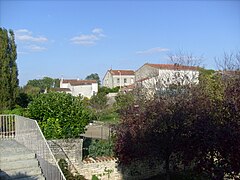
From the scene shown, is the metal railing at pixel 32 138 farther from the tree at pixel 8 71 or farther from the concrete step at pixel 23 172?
the tree at pixel 8 71

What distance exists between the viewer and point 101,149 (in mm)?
11070

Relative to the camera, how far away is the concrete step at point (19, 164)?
7434 mm

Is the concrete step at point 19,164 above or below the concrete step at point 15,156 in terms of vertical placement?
below

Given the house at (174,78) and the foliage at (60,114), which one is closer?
the foliage at (60,114)

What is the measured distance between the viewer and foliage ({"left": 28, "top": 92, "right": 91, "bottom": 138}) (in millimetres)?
10495

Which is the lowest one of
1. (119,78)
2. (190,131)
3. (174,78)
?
(190,131)

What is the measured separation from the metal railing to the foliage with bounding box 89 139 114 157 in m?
2.64

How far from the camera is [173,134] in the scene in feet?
29.0

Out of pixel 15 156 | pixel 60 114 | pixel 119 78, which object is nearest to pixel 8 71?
pixel 60 114

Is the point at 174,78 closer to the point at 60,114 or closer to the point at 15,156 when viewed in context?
the point at 60,114

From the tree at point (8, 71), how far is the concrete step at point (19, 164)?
11784mm

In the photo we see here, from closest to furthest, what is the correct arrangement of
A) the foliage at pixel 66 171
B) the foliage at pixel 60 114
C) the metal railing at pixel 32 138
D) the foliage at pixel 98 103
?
the metal railing at pixel 32 138 → the foliage at pixel 66 171 → the foliage at pixel 60 114 → the foliage at pixel 98 103

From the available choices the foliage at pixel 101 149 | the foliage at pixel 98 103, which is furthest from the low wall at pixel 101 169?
the foliage at pixel 98 103

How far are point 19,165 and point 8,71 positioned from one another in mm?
13237
